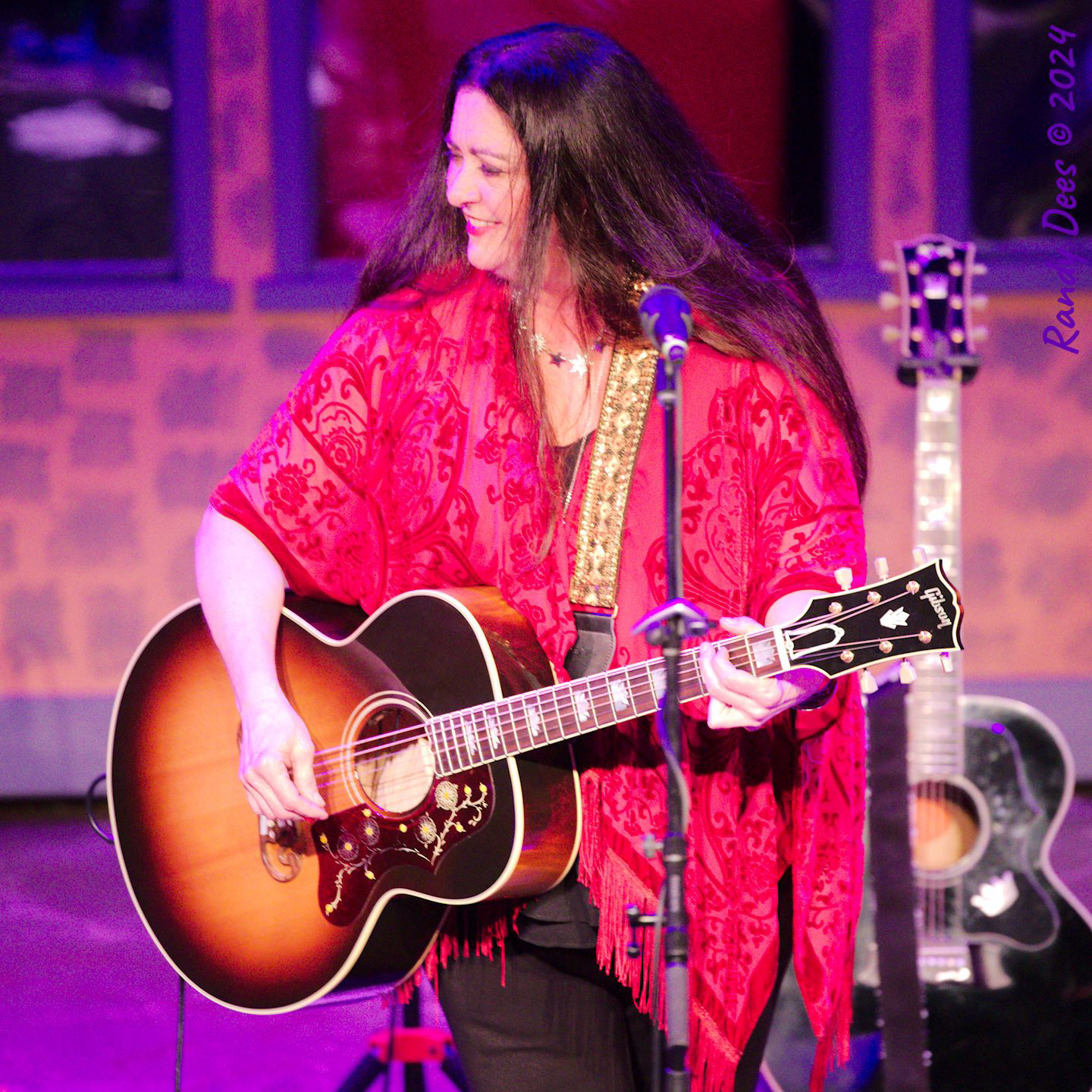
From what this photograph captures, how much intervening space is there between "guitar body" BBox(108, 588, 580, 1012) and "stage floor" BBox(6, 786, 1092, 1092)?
100 centimetres

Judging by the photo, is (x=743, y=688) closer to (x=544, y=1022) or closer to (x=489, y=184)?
(x=544, y=1022)

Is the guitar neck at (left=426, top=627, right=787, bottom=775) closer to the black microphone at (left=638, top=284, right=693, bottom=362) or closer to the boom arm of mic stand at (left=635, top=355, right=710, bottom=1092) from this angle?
the boom arm of mic stand at (left=635, top=355, right=710, bottom=1092)

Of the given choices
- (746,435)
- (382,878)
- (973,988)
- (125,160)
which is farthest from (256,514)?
(125,160)

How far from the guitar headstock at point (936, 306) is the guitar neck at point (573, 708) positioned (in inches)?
60.5

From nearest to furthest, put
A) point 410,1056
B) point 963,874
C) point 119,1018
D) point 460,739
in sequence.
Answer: point 460,739 → point 410,1056 → point 963,874 → point 119,1018

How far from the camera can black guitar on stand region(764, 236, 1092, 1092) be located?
264 cm

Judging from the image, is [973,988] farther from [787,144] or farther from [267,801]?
[787,144]

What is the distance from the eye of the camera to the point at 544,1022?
5.67 feet

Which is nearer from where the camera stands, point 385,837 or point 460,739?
point 460,739

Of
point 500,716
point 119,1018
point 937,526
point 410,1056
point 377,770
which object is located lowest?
point 119,1018

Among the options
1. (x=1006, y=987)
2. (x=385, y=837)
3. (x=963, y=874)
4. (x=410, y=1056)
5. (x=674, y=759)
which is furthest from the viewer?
(x=963, y=874)

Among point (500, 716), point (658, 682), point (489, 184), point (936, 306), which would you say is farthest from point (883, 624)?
point (936, 306)

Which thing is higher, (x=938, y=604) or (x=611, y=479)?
(x=611, y=479)

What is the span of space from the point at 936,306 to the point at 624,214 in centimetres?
138
